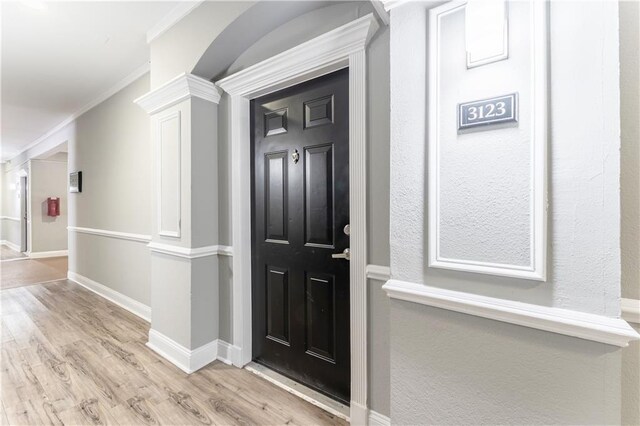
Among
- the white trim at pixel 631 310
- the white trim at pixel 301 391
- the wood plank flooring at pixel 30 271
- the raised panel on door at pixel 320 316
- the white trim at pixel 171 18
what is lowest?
the white trim at pixel 301 391

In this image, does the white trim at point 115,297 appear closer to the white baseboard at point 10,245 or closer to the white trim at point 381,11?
the white trim at point 381,11

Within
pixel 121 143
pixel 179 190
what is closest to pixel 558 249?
pixel 179 190

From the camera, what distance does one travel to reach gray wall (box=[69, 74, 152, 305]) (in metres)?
3.12

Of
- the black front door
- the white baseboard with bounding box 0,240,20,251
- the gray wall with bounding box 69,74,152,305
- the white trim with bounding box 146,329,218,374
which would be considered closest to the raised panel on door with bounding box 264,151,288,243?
the black front door

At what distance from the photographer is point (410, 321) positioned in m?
1.13

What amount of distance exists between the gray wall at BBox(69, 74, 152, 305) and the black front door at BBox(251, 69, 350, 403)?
63.2 inches

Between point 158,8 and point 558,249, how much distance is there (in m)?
2.84

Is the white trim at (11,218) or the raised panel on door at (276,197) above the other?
the raised panel on door at (276,197)

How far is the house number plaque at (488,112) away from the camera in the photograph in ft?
3.04

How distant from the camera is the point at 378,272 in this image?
1.54 m

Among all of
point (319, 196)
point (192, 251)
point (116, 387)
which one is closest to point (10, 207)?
point (116, 387)

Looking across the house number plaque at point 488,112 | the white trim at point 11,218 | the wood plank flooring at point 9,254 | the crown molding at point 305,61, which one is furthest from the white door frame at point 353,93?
the white trim at point 11,218

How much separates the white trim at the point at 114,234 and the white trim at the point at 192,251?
0.81 m

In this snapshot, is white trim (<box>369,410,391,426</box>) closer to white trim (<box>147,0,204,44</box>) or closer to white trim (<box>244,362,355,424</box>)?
white trim (<box>244,362,355,424</box>)
